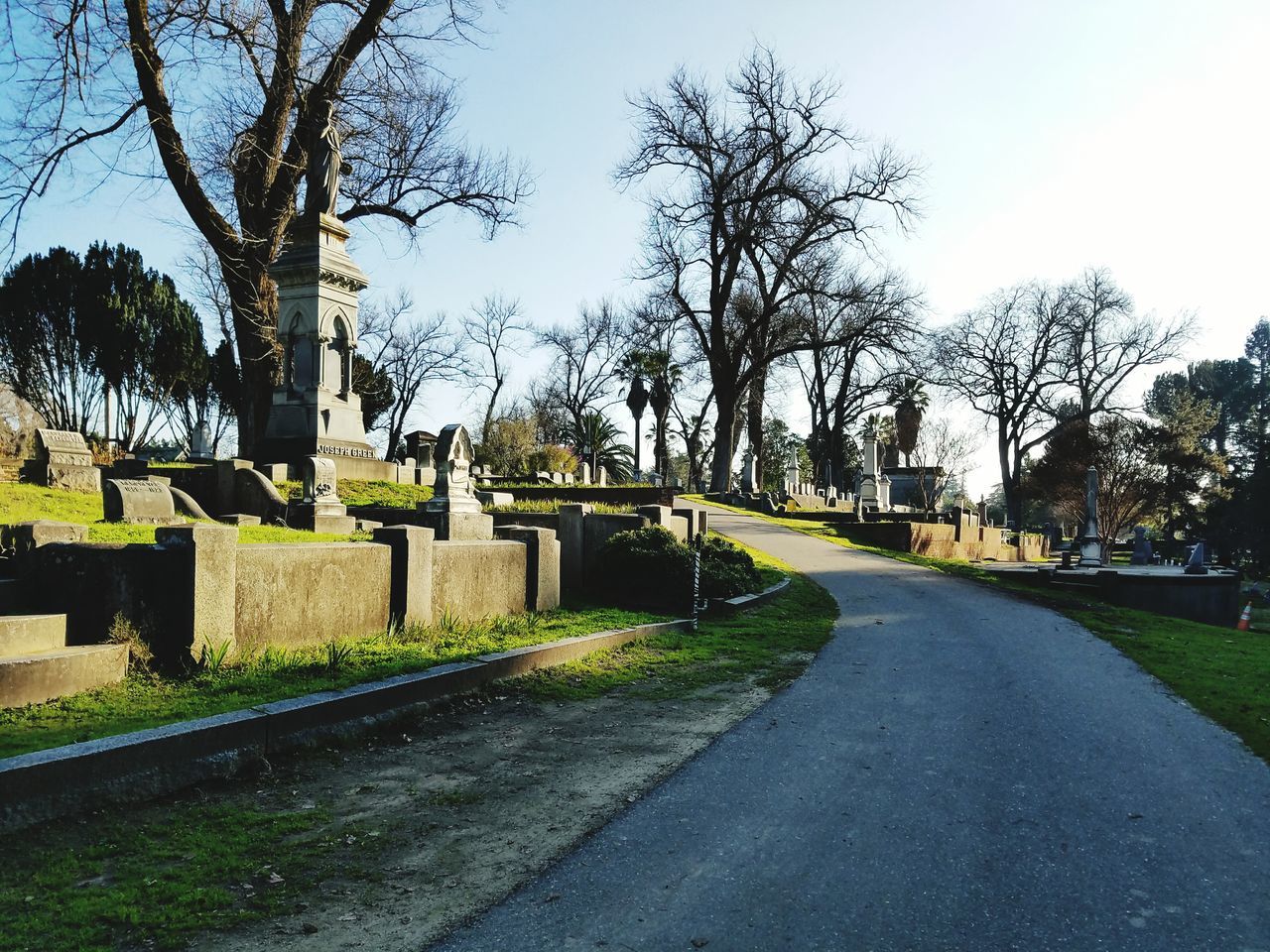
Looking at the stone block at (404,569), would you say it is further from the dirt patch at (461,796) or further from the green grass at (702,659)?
the dirt patch at (461,796)

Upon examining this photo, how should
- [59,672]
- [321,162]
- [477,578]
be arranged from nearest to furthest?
[59,672], [477,578], [321,162]

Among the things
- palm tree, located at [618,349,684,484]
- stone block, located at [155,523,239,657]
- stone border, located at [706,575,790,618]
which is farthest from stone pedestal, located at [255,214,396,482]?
palm tree, located at [618,349,684,484]

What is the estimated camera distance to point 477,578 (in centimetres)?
869

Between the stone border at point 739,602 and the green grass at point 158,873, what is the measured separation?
8159 mm

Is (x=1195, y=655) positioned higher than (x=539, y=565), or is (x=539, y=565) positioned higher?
(x=539, y=565)

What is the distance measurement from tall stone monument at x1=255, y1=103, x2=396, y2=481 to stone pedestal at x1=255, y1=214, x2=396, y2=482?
2 cm

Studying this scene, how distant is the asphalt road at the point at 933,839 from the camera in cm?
309

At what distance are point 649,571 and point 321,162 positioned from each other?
14.0 meters

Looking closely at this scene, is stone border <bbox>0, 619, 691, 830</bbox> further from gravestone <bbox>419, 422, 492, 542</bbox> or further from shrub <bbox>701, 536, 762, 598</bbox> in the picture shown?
shrub <bbox>701, 536, 762, 598</bbox>

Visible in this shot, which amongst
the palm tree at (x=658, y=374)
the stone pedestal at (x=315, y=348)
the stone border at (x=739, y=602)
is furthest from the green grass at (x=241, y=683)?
the palm tree at (x=658, y=374)

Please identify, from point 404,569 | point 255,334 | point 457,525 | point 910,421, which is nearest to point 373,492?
point 255,334

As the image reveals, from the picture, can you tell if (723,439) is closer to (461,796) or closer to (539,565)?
(539,565)

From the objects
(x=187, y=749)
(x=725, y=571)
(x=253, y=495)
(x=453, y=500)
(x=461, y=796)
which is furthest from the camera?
(x=253, y=495)

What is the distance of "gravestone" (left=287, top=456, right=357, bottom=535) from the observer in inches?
486
